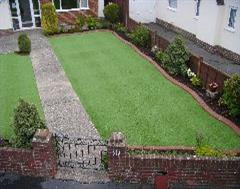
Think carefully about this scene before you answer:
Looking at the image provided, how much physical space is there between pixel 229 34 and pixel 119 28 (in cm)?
729

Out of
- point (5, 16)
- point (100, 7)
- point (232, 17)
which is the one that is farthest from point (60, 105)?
point (100, 7)

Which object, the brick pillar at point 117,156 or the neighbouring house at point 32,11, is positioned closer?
the brick pillar at point 117,156

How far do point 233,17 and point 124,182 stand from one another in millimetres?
12149

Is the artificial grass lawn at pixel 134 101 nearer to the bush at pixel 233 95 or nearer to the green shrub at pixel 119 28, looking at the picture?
the bush at pixel 233 95

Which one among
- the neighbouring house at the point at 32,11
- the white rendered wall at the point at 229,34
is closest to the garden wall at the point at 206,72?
the white rendered wall at the point at 229,34

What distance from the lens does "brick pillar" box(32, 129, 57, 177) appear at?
8336 mm

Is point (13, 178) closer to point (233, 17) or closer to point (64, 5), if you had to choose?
point (233, 17)

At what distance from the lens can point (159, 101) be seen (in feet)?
42.2

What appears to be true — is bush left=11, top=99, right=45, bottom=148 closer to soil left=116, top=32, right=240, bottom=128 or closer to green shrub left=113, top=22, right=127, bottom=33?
soil left=116, top=32, right=240, bottom=128

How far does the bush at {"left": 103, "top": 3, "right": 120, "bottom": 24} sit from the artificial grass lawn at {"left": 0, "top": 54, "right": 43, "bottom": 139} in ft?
24.4

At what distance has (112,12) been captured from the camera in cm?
2305

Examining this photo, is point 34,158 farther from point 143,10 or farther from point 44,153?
point 143,10

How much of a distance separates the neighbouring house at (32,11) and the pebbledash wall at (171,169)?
16486 mm

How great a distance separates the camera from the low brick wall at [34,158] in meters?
8.38
